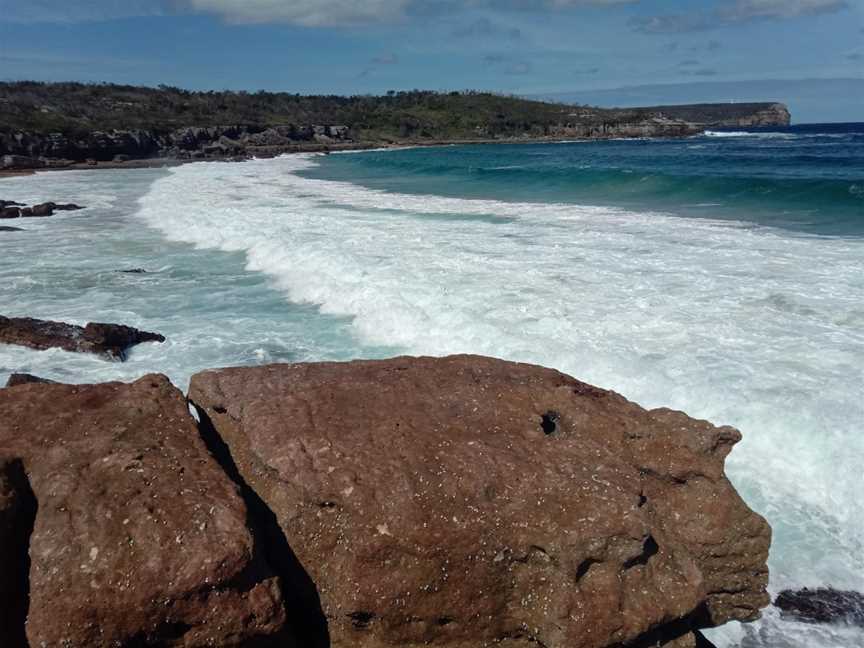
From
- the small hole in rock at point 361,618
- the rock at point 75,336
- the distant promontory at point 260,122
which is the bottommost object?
the rock at point 75,336

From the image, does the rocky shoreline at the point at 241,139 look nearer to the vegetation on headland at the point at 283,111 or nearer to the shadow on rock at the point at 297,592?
the vegetation on headland at the point at 283,111

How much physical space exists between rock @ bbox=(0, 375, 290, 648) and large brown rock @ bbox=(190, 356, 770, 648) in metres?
0.47

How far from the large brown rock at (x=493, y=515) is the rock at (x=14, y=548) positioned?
1213mm

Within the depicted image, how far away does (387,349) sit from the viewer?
412 inches

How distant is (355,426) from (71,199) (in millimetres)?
32030

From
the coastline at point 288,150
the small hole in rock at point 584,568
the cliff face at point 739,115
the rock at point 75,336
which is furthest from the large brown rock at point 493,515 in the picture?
the cliff face at point 739,115

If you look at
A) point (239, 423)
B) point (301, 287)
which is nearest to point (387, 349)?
point (301, 287)

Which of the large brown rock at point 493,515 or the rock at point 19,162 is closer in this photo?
the large brown rock at point 493,515

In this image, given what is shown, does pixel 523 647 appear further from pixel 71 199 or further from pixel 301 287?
pixel 71 199

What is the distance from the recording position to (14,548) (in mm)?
3527

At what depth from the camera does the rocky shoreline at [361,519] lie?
345cm

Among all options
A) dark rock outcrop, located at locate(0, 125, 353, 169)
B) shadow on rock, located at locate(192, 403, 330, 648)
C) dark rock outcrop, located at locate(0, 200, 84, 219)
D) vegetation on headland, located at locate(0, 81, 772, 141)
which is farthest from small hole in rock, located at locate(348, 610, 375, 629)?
vegetation on headland, located at locate(0, 81, 772, 141)

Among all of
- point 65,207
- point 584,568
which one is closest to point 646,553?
point 584,568

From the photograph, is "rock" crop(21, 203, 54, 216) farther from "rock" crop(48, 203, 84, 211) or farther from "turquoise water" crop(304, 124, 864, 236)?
"turquoise water" crop(304, 124, 864, 236)
